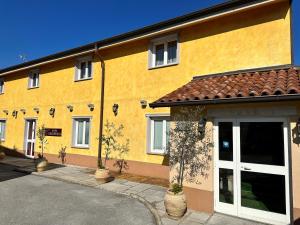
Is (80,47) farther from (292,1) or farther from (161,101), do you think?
(292,1)

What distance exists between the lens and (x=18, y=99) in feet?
62.8

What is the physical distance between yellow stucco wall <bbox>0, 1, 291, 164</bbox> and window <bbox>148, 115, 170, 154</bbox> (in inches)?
12.4

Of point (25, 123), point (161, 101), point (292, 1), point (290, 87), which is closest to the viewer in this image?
point (290, 87)

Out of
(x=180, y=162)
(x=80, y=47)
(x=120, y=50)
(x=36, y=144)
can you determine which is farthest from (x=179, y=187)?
(x=36, y=144)

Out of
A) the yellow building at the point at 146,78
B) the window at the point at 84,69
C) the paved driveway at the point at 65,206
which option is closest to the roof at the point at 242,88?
the yellow building at the point at 146,78

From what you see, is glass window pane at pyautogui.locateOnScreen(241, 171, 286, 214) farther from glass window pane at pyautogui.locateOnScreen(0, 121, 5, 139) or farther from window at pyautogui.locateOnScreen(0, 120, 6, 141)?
glass window pane at pyautogui.locateOnScreen(0, 121, 5, 139)

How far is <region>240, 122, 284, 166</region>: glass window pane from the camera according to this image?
245 inches

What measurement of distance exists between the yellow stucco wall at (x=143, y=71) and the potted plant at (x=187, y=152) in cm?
354

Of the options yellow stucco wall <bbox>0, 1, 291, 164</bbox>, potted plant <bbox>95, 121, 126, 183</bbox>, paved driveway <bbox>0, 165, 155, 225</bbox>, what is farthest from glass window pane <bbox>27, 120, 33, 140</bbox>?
paved driveway <bbox>0, 165, 155, 225</bbox>

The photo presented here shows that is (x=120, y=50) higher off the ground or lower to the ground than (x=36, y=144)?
higher

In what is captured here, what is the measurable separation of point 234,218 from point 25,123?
16.7 metres

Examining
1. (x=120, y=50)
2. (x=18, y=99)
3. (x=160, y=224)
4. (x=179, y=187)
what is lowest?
(x=160, y=224)

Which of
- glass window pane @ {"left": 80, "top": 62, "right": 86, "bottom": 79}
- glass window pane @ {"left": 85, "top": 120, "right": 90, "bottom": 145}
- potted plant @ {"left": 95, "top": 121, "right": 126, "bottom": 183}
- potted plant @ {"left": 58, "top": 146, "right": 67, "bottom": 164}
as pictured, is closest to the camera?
potted plant @ {"left": 95, "top": 121, "right": 126, "bottom": 183}

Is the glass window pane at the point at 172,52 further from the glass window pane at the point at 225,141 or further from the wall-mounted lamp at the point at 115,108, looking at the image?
the glass window pane at the point at 225,141
